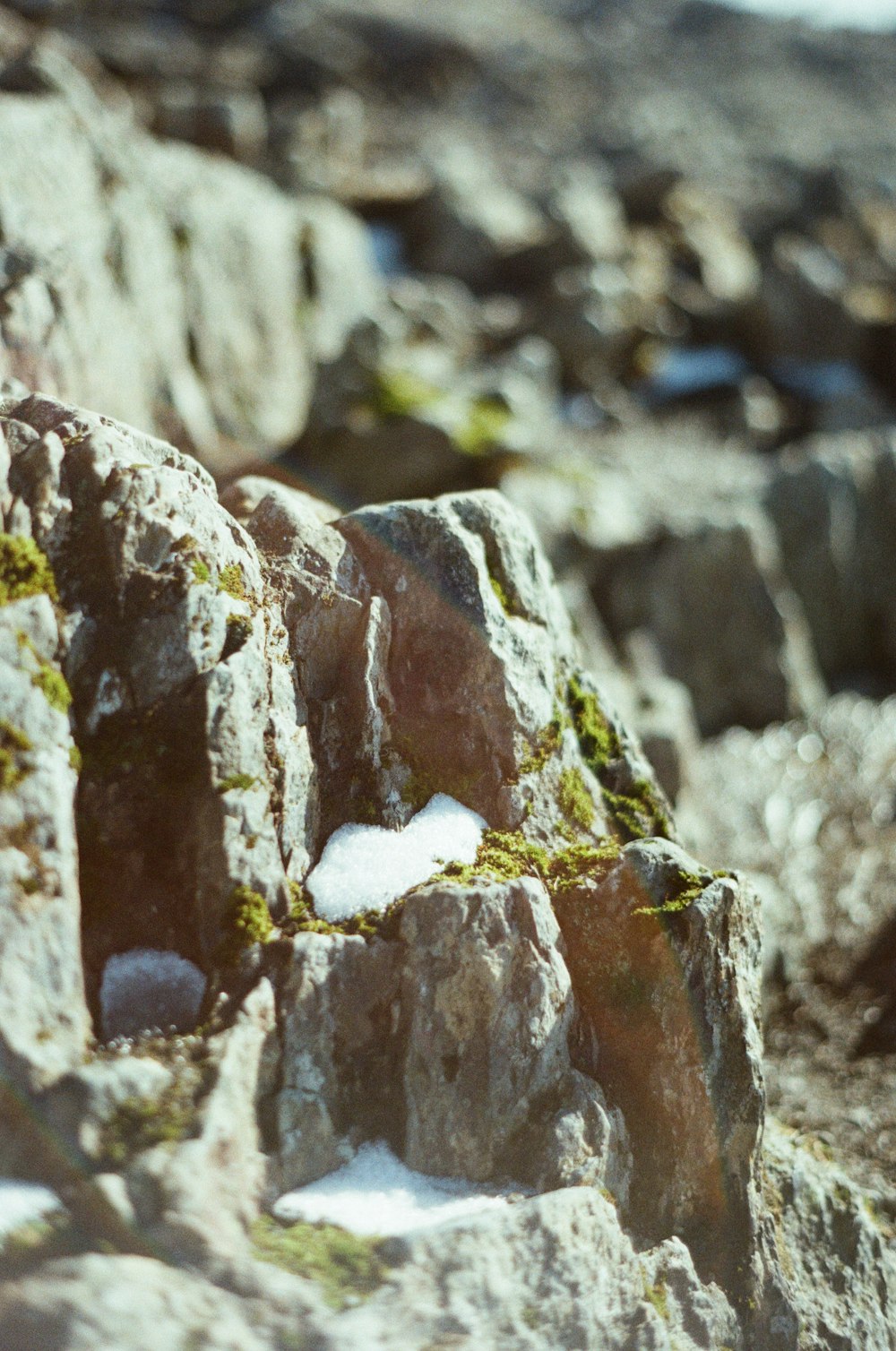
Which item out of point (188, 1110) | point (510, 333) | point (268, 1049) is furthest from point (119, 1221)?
point (510, 333)

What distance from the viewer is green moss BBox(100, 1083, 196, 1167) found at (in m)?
8.01

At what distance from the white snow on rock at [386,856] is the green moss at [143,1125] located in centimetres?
237

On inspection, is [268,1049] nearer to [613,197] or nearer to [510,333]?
[510,333]

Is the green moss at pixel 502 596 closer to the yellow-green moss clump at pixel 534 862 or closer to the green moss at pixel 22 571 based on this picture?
the yellow-green moss clump at pixel 534 862

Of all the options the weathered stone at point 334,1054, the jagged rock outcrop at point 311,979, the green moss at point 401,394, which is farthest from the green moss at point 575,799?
the green moss at point 401,394

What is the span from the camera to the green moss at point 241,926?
370 inches

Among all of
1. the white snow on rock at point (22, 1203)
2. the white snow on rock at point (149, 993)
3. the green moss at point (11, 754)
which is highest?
the green moss at point (11, 754)

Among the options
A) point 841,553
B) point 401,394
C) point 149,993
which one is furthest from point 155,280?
point 841,553

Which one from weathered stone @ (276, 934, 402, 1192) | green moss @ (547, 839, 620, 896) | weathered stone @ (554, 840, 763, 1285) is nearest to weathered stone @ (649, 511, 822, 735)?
green moss @ (547, 839, 620, 896)

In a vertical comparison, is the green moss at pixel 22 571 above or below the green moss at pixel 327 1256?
above

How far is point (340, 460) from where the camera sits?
30844 millimetres

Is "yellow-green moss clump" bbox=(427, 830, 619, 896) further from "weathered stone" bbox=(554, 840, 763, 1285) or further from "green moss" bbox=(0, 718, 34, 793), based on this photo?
"green moss" bbox=(0, 718, 34, 793)

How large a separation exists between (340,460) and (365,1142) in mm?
24659

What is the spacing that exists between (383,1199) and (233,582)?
651cm
